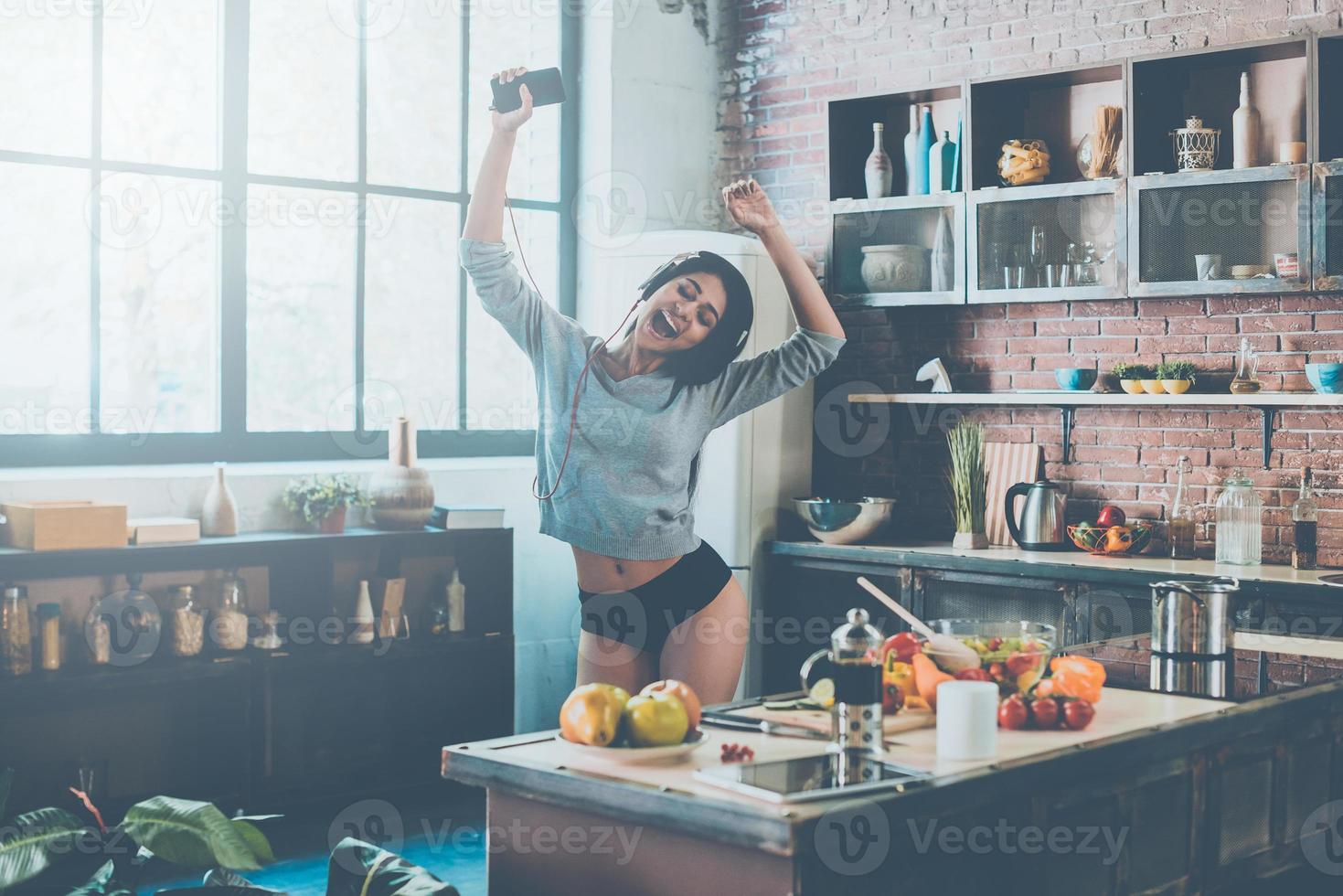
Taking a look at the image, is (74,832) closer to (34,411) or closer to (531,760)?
(531,760)

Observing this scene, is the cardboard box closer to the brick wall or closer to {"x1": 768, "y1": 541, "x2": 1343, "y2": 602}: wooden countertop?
{"x1": 768, "y1": 541, "x2": 1343, "y2": 602}: wooden countertop

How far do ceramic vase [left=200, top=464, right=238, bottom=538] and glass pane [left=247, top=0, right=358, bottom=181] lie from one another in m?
1.17

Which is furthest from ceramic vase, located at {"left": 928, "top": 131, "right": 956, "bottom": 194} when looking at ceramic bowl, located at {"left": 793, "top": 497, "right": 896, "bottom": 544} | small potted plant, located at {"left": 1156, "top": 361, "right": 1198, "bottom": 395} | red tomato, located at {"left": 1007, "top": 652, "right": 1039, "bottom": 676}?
red tomato, located at {"left": 1007, "top": 652, "right": 1039, "bottom": 676}

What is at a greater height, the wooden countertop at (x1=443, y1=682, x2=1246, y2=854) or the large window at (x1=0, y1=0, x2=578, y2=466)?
the large window at (x1=0, y1=0, x2=578, y2=466)

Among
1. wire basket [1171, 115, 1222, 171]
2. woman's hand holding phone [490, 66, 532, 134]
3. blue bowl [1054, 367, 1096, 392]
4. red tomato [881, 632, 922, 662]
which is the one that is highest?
wire basket [1171, 115, 1222, 171]

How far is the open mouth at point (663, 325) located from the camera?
3.39m

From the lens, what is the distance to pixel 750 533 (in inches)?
215

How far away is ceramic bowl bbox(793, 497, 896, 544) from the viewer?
17.5 ft

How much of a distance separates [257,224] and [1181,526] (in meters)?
3.38

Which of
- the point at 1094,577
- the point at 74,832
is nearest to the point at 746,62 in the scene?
the point at 1094,577

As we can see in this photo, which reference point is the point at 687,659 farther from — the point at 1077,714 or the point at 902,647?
the point at 1077,714

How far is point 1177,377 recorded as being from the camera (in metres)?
4.89

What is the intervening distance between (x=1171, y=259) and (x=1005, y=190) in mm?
656

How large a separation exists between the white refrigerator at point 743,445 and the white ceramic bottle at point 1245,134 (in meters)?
1.70
